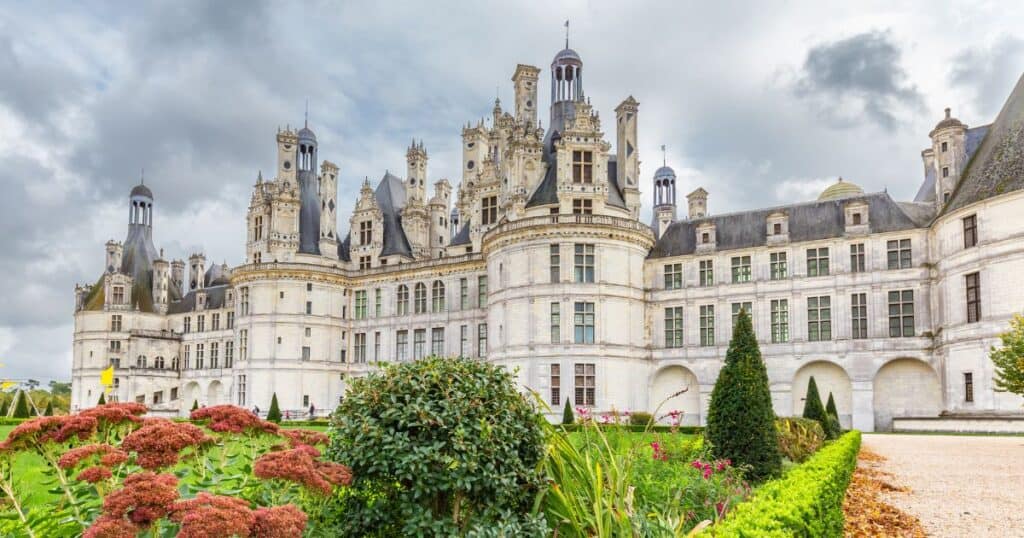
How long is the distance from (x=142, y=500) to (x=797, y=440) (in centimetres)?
1621

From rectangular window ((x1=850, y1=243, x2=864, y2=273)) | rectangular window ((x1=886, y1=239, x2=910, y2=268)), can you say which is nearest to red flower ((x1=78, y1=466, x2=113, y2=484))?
rectangular window ((x1=850, y1=243, x2=864, y2=273))

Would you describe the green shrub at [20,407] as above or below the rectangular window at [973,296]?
below

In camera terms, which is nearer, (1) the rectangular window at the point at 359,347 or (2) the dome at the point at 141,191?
(1) the rectangular window at the point at 359,347

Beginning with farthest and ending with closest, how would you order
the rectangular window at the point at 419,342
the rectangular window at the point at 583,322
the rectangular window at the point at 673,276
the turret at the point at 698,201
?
the turret at the point at 698,201 < the rectangular window at the point at 419,342 < the rectangular window at the point at 673,276 < the rectangular window at the point at 583,322

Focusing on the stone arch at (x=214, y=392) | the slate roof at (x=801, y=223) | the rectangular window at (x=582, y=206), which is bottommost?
the stone arch at (x=214, y=392)

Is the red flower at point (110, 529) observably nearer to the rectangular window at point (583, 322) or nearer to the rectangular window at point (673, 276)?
the rectangular window at point (583, 322)

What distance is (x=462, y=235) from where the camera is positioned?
48.2 meters

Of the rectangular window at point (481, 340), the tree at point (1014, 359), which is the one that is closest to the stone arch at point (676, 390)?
the rectangular window at point (481, 340)

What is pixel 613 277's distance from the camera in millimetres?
37500

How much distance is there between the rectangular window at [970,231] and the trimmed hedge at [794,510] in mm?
25324

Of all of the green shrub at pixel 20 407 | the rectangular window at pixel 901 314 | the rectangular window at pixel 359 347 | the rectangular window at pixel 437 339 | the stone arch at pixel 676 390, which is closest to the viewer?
the rectangular window at pixel 901 314

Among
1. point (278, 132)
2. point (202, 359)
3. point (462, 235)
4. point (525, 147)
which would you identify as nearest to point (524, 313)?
point (525, 147)

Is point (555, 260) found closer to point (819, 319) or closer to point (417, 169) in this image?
point (819, 319)

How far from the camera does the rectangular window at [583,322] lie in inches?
1443
